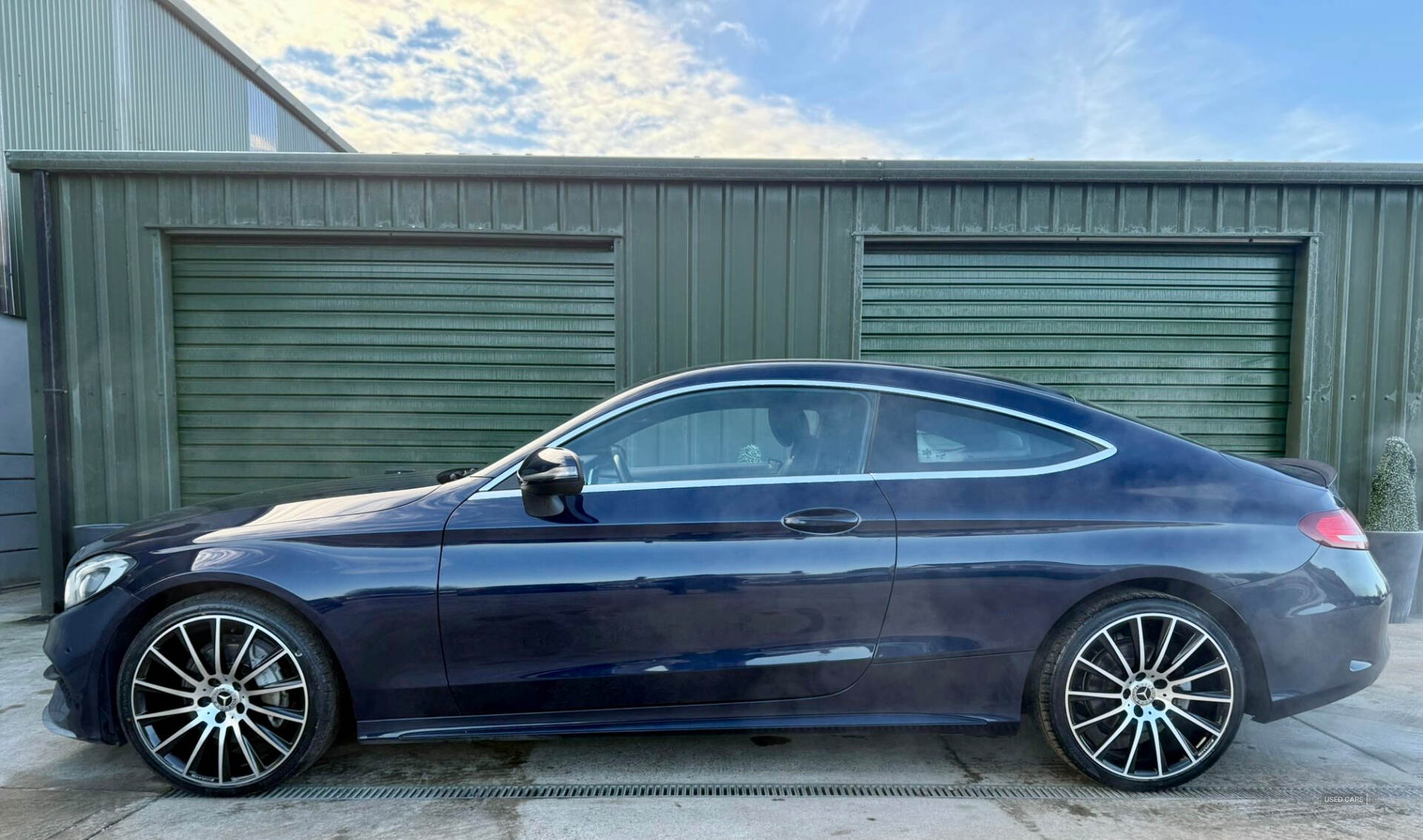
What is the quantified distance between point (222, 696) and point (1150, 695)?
135 inches

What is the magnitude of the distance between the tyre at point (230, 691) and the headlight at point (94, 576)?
0.24 metres

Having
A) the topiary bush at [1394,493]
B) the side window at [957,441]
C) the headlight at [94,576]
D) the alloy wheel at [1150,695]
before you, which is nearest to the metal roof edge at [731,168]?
the topiary bush at [1394,493]

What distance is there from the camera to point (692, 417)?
2725mm

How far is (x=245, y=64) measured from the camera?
10742 millimetres

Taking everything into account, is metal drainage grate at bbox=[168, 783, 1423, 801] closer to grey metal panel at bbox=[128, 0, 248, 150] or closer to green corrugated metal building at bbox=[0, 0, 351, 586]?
green corrugated metal building at bbox=[0, 0, 351, 586]

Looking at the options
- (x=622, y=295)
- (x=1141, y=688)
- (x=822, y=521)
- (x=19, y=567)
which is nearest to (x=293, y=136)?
(x=19, y=567)

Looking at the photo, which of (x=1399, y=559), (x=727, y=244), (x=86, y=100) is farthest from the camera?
(x=86, y=100)

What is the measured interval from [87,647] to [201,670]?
431 mm

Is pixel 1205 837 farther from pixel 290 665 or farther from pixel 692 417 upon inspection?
pixel 290 665

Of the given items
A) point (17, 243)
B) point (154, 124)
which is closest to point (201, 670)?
point (17, 243)

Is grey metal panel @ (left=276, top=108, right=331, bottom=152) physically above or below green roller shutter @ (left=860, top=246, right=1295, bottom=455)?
above

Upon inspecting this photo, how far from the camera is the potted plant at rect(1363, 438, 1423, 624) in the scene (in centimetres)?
490

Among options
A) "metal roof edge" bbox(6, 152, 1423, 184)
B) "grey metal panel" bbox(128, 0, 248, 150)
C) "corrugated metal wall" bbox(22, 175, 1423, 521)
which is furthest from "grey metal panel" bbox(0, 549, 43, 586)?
"grey metal panel" bbox(128, 0, 248, 150)

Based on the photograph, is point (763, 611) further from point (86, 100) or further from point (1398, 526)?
point (86, 100)
